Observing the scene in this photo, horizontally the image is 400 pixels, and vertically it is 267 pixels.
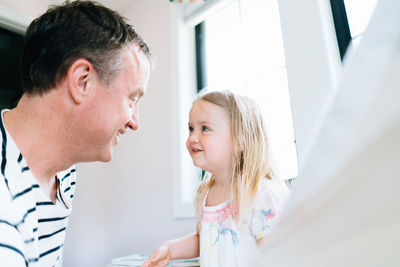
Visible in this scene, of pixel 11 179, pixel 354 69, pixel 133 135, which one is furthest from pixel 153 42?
pixel 354 69

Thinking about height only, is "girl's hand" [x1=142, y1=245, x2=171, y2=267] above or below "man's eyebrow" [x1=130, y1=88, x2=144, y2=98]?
below

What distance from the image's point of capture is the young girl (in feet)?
3.37

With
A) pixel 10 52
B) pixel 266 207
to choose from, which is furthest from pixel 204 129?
pixel 10 52

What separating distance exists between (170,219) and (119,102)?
1.10m

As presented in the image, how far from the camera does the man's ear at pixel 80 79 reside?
2.14 ft

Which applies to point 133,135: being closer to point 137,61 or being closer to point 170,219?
point 170,219

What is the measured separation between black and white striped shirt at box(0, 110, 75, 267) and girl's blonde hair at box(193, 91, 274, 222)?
2.11 ft

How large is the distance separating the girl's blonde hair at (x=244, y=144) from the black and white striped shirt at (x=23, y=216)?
2.11 feet

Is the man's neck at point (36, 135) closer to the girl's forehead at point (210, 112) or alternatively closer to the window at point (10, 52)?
the girl's forehead at point (210, 112)

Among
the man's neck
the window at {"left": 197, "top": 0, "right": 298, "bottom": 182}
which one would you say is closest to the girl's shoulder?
the window at {"left": 197, "top": 0, "right": 298, "bottom": 182}

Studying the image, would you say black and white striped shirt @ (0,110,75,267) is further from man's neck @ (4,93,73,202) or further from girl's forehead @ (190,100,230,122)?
girl's forehead @ (190,100,230,122)

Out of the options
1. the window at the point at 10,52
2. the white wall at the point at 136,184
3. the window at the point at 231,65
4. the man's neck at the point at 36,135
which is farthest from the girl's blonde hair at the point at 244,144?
the window at the point at 10,52

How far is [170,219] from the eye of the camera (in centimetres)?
166

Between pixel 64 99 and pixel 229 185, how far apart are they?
2.52ft
